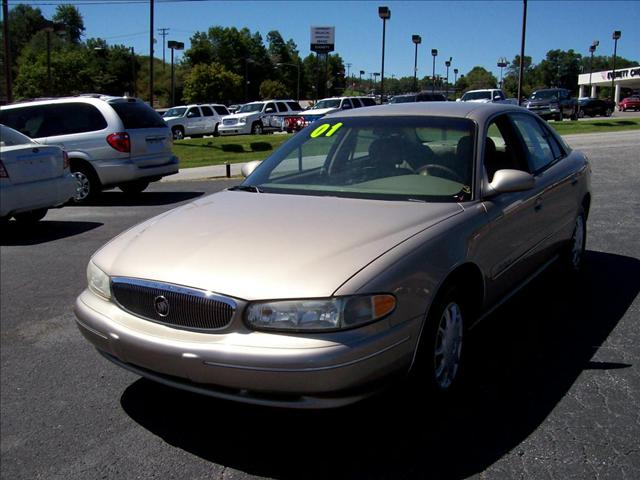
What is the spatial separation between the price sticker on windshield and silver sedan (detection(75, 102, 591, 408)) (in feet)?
0.05

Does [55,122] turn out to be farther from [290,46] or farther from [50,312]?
[290,46]

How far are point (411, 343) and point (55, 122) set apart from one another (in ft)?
31.6

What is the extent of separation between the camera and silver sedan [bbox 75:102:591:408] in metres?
2.76

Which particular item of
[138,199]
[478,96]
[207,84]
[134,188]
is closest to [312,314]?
[138,199]

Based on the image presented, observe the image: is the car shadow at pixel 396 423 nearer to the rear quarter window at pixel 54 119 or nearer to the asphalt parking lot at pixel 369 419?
the asphalt parking lot at pixel 369 419

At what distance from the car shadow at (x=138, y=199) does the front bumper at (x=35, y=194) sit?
5.52ft

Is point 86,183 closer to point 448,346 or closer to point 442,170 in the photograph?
point 442,170

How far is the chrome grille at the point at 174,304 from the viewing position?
2844 mm

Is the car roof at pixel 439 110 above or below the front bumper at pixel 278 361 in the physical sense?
above

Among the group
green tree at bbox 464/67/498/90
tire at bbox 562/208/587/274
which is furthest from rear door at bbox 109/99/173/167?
green tree at bbox 464/67/498/90

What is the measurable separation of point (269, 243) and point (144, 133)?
8573mm

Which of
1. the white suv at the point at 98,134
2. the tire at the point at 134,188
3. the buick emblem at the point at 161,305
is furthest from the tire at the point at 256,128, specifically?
the buick emblem at the point at 161,305

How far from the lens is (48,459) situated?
3.06m

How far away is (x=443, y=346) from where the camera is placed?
11.1 ft
